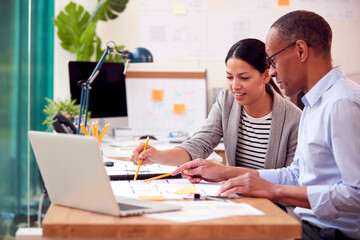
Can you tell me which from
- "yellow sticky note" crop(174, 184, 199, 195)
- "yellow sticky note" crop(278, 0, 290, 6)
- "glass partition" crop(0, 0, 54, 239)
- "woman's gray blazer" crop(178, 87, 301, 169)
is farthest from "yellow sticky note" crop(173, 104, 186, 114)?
"yellow sticky note" crop(174, 184, 199, 195)

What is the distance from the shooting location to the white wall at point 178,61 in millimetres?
3615

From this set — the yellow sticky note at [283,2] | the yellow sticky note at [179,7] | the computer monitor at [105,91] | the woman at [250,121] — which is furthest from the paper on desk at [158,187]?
the yellow sticky note at [283,2]

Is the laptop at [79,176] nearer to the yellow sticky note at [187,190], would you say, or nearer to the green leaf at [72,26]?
the yellow sticky note at [187,190]

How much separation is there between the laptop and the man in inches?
12.6

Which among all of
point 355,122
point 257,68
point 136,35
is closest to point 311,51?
point 355,122

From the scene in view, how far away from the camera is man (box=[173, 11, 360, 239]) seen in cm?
124

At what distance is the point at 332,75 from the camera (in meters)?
1.40

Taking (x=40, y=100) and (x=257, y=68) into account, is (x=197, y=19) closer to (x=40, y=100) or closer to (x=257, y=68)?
(x=40, y=100)

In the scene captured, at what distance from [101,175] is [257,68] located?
1198 mm

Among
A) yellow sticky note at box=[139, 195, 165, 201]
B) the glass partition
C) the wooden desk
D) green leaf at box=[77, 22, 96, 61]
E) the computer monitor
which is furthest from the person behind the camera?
green leaf at box=[77, 22, 96, 61]

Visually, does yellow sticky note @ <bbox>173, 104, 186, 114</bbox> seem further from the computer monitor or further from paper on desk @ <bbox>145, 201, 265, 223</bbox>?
paper on desk @ <bbox>145, 201, 265, 223</bbox>

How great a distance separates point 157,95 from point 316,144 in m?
2.46

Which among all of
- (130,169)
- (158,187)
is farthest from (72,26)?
(158,187)

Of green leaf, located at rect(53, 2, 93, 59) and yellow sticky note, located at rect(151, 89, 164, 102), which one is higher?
green leaf, located at rect(53, 2, 93, 59)
